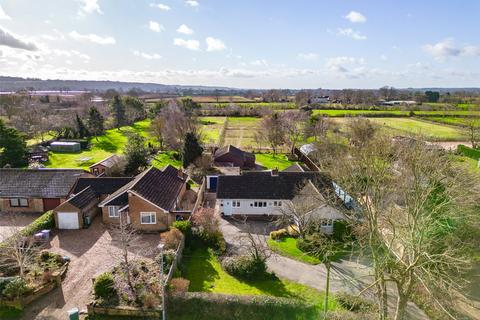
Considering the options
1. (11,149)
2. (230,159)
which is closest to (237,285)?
(230,159)

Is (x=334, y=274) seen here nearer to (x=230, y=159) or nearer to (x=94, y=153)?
(x=230, y=159)

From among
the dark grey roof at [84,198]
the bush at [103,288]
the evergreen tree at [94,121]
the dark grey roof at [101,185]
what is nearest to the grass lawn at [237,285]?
the bush at [103,288]

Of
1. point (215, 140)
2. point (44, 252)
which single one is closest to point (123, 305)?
point (44, 252)

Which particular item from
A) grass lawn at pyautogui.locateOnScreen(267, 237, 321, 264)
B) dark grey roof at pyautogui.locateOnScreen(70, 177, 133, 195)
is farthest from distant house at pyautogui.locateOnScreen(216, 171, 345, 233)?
dark grey roof at pyautogui.locateOnScreen(70, 177, 133, 195)

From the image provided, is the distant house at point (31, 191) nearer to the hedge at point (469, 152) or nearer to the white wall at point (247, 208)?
the white wall at point (247, 208)

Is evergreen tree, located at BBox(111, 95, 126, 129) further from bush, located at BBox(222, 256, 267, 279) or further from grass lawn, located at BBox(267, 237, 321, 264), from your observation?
bush, located at BBox(222, 256, 267, 279)
